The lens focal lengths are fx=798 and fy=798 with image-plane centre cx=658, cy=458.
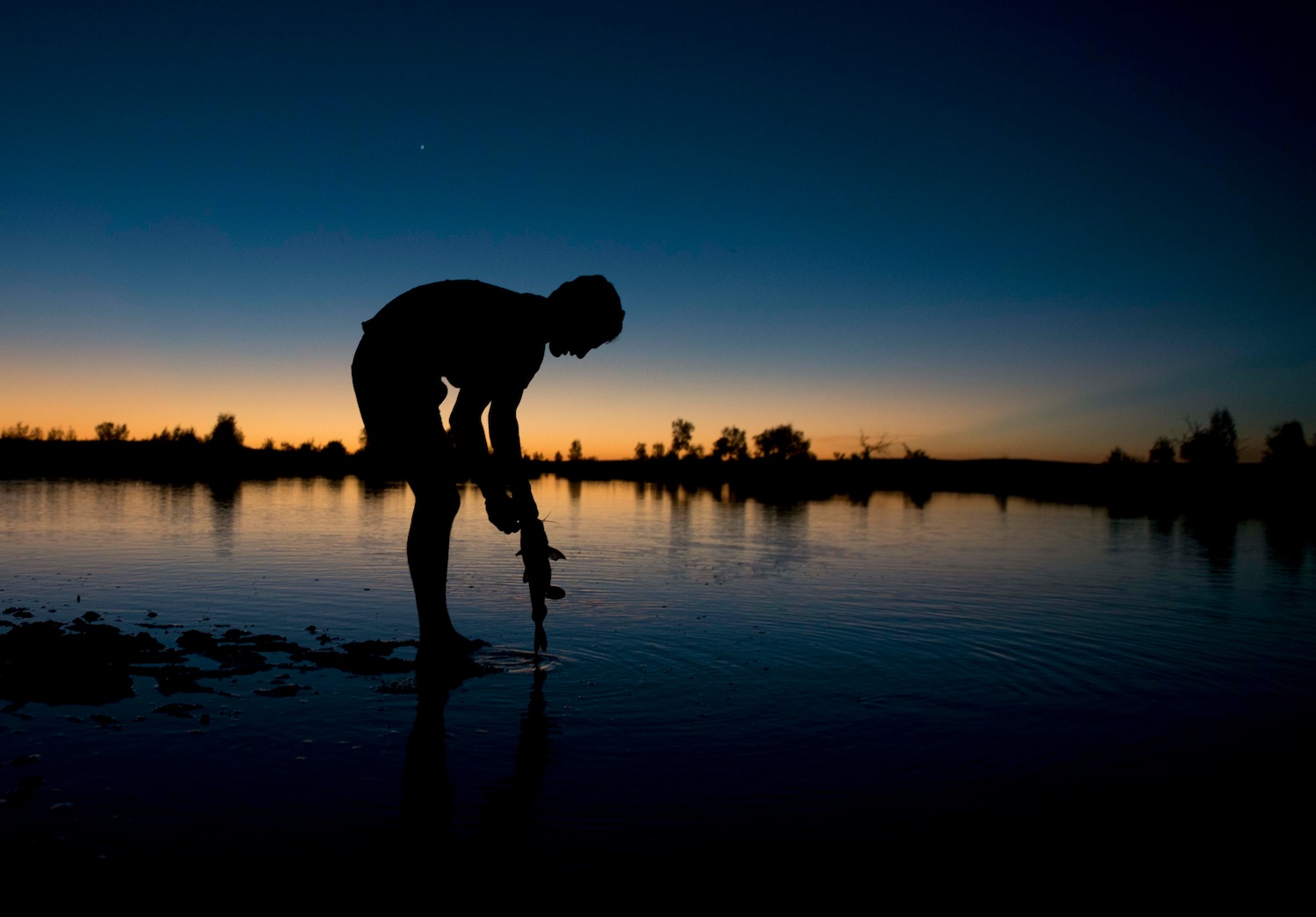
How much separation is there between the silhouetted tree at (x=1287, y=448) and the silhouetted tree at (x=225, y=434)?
142m

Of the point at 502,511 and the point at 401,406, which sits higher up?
the point at 401,406

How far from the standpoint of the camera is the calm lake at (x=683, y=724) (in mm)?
2566

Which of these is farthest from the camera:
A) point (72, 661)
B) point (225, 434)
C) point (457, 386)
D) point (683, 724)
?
point (225, 434)

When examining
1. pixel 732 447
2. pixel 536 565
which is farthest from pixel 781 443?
pixel 536 565

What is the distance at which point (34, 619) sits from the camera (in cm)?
576

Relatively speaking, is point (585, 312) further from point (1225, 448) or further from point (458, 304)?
point (1225, 448)

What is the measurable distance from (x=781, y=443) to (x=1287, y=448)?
2998 inches

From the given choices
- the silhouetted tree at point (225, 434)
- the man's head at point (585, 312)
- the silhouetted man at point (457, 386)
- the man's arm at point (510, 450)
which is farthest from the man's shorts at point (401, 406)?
the silhouetted tree at point (225, 434)

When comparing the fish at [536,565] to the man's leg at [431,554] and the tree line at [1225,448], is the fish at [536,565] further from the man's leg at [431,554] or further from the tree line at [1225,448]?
the tree line at [1225,448]

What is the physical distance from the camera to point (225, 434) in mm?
136125

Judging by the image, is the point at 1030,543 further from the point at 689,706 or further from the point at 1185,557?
the point at 689,706

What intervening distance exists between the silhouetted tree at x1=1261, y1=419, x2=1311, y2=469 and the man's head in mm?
96715

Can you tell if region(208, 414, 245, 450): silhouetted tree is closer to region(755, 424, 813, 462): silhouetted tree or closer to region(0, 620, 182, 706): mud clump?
region(755, 424, 813, 462): silhouetted tree

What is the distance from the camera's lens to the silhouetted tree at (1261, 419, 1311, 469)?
8031cm
